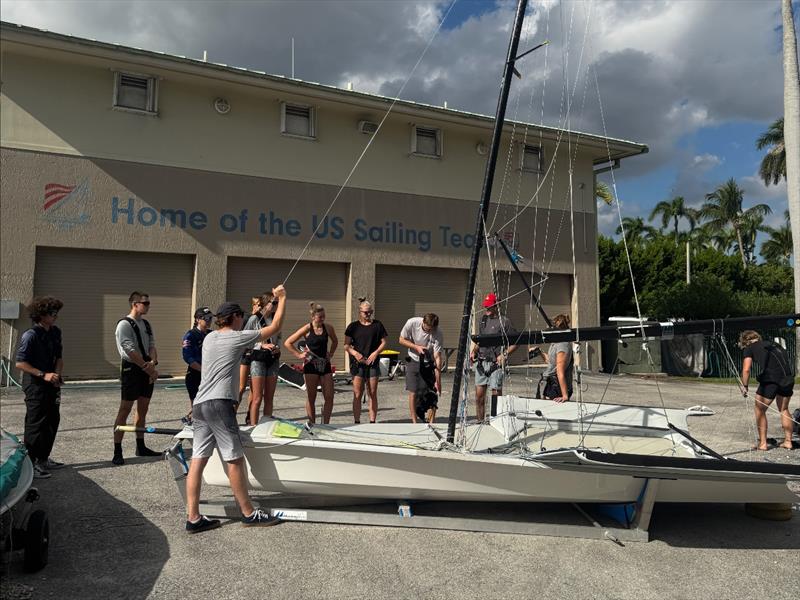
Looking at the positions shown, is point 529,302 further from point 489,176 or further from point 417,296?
point 489,176

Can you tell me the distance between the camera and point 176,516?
500 centimetres

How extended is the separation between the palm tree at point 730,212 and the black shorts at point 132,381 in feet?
186

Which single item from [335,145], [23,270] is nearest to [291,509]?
[23,270]

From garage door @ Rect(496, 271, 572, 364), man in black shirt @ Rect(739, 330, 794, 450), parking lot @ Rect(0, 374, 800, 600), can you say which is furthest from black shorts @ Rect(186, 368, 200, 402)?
garage door @ Rect(496, 271, 572, 364)

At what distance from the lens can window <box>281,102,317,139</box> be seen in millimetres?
15898

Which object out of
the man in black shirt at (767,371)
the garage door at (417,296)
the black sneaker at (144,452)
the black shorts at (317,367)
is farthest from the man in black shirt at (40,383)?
the garage door at (417,296)

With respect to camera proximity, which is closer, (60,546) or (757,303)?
(60,546)

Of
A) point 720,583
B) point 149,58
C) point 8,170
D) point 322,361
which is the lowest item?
point 720,583

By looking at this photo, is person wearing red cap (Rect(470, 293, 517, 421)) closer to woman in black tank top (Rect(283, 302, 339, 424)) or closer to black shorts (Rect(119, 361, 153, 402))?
woman in black tank top (Rect(283, 302, 339, 424))

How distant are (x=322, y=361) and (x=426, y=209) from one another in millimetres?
10435

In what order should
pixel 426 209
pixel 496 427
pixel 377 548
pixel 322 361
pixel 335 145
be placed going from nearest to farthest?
pixel 377 548
pixel 496 427
pixel 322 361
pixel 335 145
pixel 426 209

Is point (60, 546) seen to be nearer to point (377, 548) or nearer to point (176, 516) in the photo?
point (176, 516)

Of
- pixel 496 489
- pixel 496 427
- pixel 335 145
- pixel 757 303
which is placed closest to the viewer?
pixel 496 489

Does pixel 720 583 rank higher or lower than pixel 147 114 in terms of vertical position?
lower
